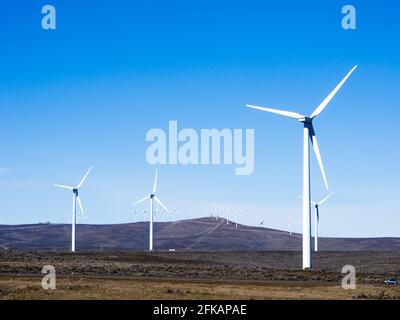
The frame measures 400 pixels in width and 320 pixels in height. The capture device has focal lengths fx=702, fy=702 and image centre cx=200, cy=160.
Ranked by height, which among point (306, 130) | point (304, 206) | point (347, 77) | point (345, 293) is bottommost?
point (345, 293)

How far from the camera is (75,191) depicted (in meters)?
127

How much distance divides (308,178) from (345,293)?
76.8 ft

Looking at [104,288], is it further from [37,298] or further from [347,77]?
[347,77]

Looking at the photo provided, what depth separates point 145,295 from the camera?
139ft

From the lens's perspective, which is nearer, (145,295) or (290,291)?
(145,295)

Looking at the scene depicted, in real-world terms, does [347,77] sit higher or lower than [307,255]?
higher

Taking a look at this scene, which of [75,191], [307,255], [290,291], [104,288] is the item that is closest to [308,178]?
[307,255]

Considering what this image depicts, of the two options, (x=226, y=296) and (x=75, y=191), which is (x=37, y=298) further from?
(x=75, y=191)
